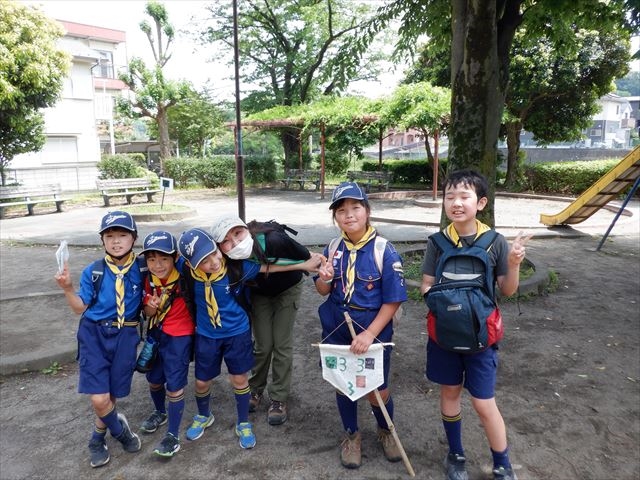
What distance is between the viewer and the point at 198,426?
121 inches

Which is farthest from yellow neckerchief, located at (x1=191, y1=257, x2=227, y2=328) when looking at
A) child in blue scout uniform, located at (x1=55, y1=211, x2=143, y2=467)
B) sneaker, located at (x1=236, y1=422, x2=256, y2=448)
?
sneaker, located at (x1=236, y1=422, x2=256, y2=448)

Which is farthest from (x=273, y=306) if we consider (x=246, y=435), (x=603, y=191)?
(x=603, y=191)

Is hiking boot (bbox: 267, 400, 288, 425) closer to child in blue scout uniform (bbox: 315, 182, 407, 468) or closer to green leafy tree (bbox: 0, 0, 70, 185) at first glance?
child in blue scout uniform (bbox: 315, 182, 407, 468)

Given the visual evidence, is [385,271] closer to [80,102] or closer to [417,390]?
[417,390]

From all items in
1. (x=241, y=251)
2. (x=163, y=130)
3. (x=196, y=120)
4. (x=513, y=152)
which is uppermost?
(x=196, y=120)

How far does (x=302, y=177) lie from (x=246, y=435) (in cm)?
1998

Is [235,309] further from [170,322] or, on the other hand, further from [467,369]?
[467,369]

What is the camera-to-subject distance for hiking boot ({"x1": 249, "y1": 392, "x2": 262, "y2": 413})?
11.0ft

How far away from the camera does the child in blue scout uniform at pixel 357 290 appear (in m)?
2.60

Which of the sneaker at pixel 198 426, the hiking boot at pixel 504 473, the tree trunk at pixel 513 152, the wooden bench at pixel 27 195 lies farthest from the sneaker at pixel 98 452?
the tree trunk at pixel 513 152

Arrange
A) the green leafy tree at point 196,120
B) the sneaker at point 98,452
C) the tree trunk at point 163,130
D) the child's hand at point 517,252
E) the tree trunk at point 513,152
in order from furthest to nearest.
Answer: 1. the green leafy tree at point 196,120
2. the tree trunk at point 163,130
3. the tree trunk at point 513,152
4. the sneaker at point 98,452
5. the child's hand at point 517,252

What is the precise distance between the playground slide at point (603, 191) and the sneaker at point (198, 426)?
845 cm

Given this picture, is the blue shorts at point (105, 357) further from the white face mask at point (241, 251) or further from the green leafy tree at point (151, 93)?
the green leafy tree at point (151, 93)

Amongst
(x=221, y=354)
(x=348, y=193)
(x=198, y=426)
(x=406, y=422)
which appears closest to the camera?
(x=348, y=193)
